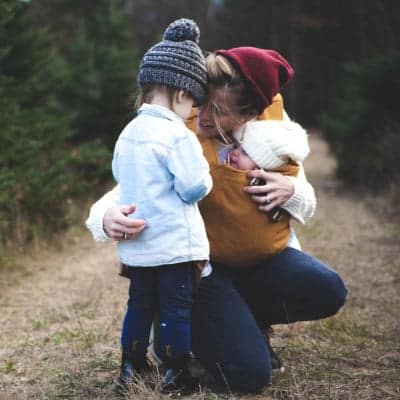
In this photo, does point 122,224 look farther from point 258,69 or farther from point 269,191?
point 258,69

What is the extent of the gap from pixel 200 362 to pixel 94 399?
506 mm

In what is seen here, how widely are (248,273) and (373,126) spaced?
6.91 meters

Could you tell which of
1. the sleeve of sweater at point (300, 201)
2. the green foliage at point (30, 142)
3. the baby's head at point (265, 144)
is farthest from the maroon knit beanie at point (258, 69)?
the green foliage at point (30, 142)

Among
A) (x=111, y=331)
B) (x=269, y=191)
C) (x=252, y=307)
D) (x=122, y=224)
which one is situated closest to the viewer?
(x=122, y=224)

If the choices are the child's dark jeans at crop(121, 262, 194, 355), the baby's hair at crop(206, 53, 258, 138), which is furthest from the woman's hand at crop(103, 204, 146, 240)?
the baby's hair at crop(206, 53, 258, 138)

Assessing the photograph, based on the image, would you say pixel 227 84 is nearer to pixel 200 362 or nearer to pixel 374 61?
pixel 200 362

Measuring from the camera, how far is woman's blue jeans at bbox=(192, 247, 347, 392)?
2.73 meters

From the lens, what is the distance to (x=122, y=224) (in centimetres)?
244

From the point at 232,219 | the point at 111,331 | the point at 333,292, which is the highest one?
the point at 232,219

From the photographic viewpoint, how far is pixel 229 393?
2.76m

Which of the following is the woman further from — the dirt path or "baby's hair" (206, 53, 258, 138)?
the dirt path

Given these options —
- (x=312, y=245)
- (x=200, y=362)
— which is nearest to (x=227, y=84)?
(x=200, y=362)

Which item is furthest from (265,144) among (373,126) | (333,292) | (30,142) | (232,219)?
(373,126)

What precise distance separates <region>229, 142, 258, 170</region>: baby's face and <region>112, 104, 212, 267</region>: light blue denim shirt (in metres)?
0.45
